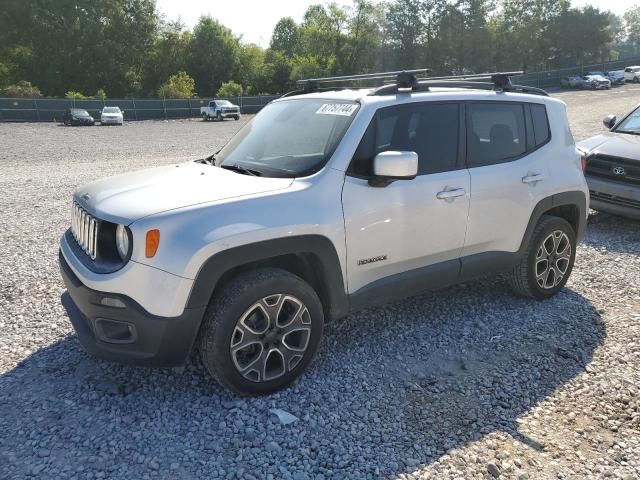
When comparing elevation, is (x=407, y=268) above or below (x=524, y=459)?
above

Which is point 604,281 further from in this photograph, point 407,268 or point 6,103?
point 6,103

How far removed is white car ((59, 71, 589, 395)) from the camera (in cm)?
295

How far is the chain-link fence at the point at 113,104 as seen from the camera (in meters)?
36.4

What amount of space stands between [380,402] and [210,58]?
216 feet

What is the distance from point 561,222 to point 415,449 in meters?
2.75

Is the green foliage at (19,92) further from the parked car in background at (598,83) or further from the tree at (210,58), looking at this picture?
the parked car in background at (598,83)

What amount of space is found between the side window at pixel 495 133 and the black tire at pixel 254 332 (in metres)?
1.77

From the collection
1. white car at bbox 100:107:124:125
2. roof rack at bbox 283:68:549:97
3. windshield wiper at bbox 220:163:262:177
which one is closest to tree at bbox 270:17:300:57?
white car at bbox 100:107:124:125

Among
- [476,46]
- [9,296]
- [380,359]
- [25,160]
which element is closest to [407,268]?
[380,359]

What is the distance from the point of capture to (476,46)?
3142 inches

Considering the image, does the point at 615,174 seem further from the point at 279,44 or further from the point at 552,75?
the point at 279,44

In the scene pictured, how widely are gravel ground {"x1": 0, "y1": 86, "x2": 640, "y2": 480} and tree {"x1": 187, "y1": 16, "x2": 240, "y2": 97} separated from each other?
63409 millimetres

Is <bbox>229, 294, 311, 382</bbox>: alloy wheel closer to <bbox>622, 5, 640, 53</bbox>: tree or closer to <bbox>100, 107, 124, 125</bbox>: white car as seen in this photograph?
<bbox>100, 107, 124, 125</bbox>: white car

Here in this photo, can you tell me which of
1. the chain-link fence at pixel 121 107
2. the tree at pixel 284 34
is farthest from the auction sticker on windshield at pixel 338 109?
the tree at pixel 284 34
